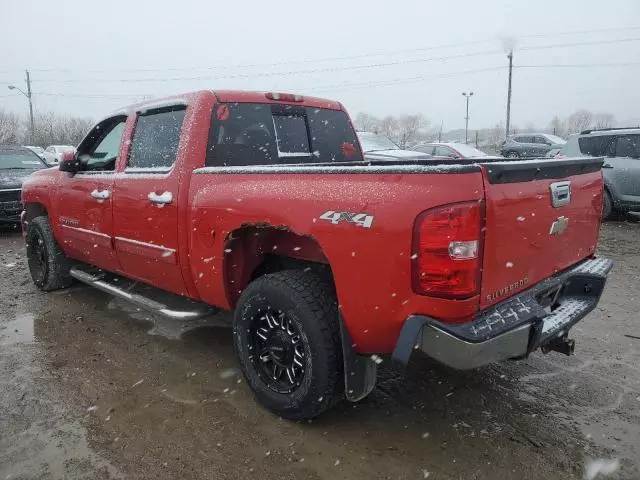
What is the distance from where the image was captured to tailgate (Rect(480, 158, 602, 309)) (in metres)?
2.22

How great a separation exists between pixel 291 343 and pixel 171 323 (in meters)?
2.11

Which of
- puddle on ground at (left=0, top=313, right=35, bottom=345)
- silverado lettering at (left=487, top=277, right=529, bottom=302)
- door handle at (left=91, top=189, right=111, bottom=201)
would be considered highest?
door handle at (left=91, top=189, right=111, bottom=201)

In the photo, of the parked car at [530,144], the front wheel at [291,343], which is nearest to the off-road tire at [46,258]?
the front wheel at [291,343]

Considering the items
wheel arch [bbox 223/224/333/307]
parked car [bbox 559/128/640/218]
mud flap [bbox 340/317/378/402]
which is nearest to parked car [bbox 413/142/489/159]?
parked car [bbox 559/128/640/218]

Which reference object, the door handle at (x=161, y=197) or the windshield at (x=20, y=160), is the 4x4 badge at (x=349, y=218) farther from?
the windshield at (x=20, y=160)

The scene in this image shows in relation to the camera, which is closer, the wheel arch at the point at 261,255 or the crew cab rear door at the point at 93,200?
the wheel arch at the point at 261,255

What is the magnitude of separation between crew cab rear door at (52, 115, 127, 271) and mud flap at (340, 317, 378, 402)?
2427 mm

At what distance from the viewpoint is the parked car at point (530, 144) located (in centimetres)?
2461

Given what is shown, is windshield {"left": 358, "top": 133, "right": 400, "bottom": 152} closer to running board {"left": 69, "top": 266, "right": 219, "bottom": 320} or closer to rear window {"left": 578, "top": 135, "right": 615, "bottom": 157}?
rear window {"left": 578, "top": 135, "right": 615, "bottom": 157}

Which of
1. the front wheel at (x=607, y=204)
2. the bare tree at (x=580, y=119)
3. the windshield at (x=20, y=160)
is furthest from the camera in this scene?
the bare tree at (x=580, y=119)

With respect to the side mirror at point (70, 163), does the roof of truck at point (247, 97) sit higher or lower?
higher

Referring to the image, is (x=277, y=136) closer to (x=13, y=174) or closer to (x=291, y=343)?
(x=291, y=343)

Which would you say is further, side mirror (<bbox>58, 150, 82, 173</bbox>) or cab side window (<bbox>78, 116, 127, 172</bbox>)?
side mirror (<bbox>58, 150, 82, 173</bbox>)

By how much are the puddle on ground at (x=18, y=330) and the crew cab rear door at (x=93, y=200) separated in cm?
72
